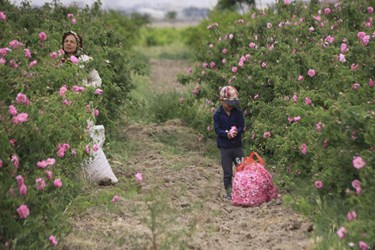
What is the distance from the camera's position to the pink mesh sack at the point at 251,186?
7.12 meters

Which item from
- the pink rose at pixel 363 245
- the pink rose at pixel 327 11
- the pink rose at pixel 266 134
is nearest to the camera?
the pink rose at pixel 363 245

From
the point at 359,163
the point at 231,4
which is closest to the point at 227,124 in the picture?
the point at 359,163

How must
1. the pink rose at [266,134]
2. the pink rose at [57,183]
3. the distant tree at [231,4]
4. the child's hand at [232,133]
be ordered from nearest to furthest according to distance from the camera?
1. the pink rose at [57,183]
2. the child's hand at [232,133]
3. the pink rose at [266,134]
4. the distant tree at [231,4]

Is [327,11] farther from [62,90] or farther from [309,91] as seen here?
[62,90]

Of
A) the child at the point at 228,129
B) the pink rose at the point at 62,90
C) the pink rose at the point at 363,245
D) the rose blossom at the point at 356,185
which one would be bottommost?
the child at the point at 228,129

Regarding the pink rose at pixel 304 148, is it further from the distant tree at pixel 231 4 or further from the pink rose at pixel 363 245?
the distant tree at pixel 231 4

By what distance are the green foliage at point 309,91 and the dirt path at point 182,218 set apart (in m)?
0.34

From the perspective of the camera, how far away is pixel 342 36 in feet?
31.2

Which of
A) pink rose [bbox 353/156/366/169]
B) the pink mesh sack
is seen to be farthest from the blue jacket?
pink rose [bbox 353/156/366/169]

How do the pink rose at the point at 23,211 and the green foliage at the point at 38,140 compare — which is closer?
the pink rose at the point at 23,211

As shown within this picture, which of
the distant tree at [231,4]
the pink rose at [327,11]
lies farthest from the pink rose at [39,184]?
the distant tree at [231,4]

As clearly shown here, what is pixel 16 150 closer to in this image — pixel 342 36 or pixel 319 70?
pixel 319 70

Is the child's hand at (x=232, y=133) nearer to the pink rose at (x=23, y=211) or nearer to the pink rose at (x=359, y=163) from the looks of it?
the pink rose at (x=359, y=163)

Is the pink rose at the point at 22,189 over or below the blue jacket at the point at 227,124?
over
